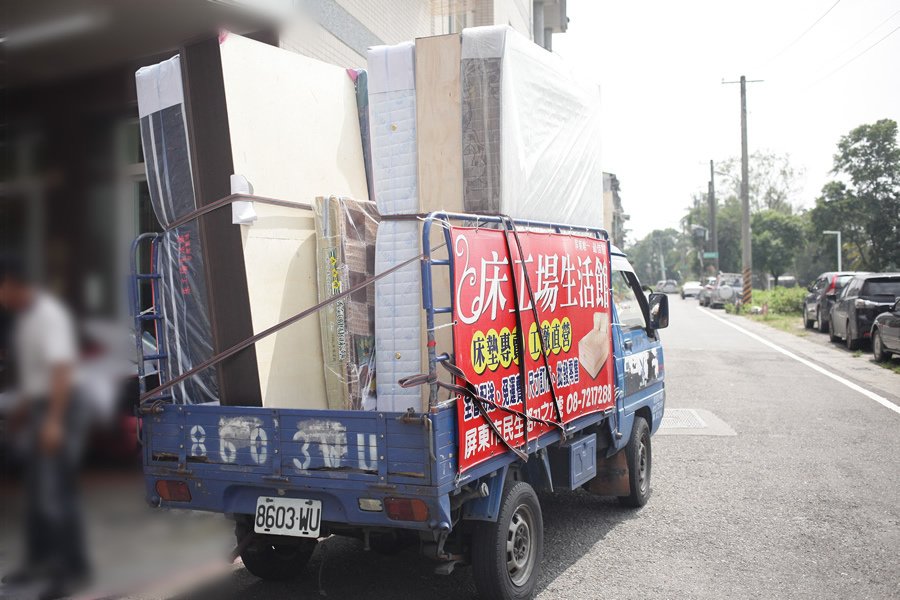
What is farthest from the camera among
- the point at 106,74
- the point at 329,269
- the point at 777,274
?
the point at 777,274

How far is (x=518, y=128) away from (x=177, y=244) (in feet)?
6.81

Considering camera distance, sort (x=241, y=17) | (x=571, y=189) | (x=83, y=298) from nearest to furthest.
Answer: (x=571, y=189), (x=83, y=298), (x=241, y=17)

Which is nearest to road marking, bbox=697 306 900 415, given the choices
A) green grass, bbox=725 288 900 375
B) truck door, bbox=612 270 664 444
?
green grass, bbox=725 288 900 375

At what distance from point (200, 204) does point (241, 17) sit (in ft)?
12.7

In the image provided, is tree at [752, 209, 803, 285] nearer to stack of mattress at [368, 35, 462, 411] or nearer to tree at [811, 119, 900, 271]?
tree at [811, 119, 900, 271]

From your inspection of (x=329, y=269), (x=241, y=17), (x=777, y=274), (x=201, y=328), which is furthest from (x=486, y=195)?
(x=777, y=274)

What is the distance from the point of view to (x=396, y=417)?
3.49 metres

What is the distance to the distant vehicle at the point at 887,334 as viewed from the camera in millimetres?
13852

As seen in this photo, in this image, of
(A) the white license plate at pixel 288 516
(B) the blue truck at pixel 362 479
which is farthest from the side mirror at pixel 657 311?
(A) the white license plate at pixel 288 516

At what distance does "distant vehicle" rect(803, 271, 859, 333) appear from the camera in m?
20.3

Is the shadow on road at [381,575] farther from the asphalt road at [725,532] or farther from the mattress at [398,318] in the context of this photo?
the mattress at [398,318]

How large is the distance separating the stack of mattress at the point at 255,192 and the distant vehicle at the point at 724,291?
35.4 meters

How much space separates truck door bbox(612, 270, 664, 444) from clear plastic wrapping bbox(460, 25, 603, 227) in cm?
94

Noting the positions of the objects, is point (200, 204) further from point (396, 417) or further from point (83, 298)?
point (83, 298)
